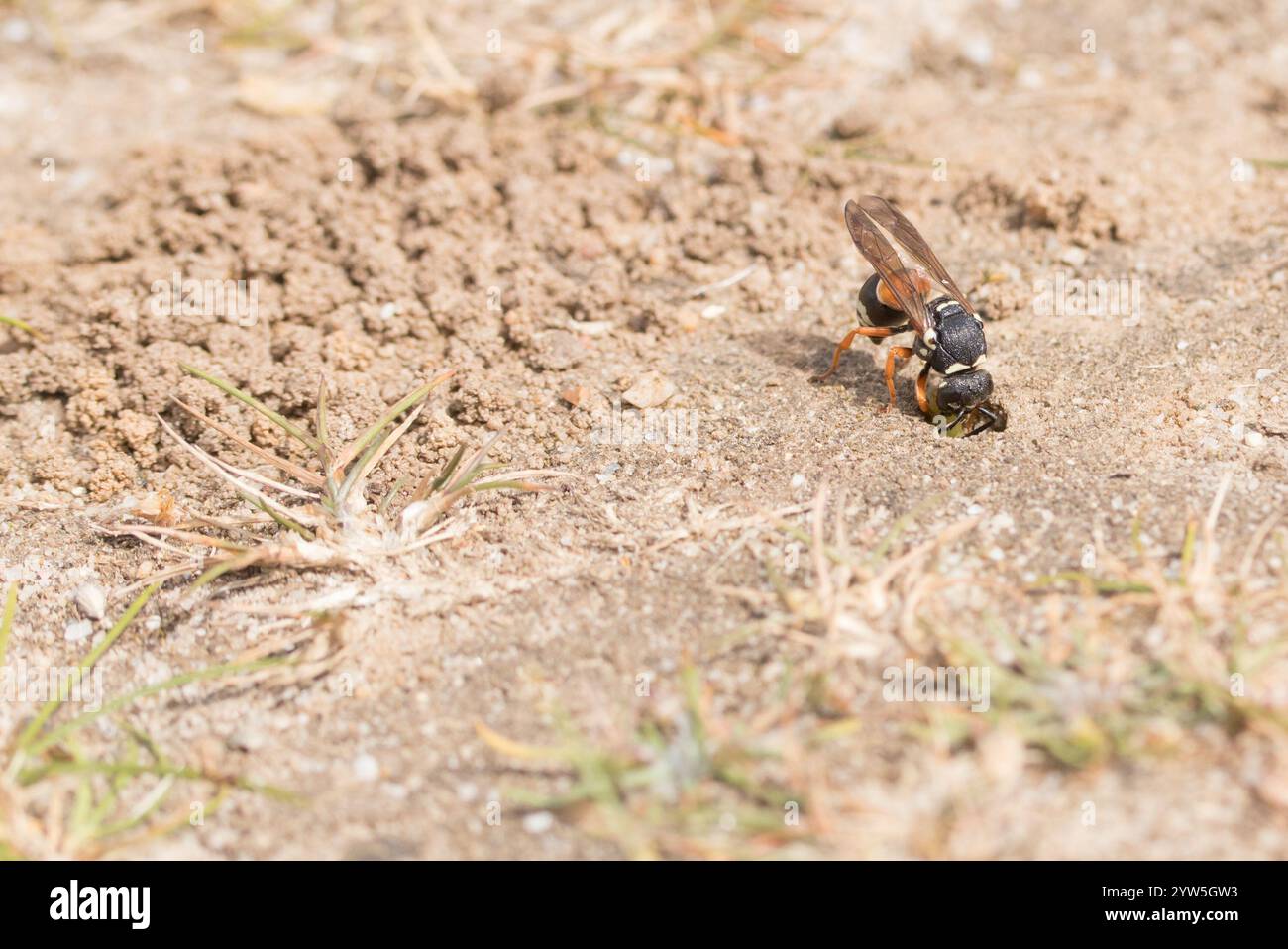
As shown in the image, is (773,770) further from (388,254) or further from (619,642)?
(388,254)

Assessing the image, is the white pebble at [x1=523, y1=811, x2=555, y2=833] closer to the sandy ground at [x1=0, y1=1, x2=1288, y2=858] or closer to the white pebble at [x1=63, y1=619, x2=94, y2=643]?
the sandy ground at [x1=0, y1=1, x2=1288, y2=858]

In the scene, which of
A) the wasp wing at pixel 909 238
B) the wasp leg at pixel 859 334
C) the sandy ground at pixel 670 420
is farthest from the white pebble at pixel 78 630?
the wasp wing at pixel 909 238

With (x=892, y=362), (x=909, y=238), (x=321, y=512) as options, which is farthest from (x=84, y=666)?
(x=909, y=238)

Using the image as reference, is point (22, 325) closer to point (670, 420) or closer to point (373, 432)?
point (373, 432)

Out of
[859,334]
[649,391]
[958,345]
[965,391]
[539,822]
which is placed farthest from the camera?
[859,334]

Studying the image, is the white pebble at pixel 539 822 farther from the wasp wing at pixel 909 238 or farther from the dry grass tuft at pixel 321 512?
the wasp wing at pixel 909 238

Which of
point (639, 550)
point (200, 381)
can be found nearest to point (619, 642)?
point (639, 550)
